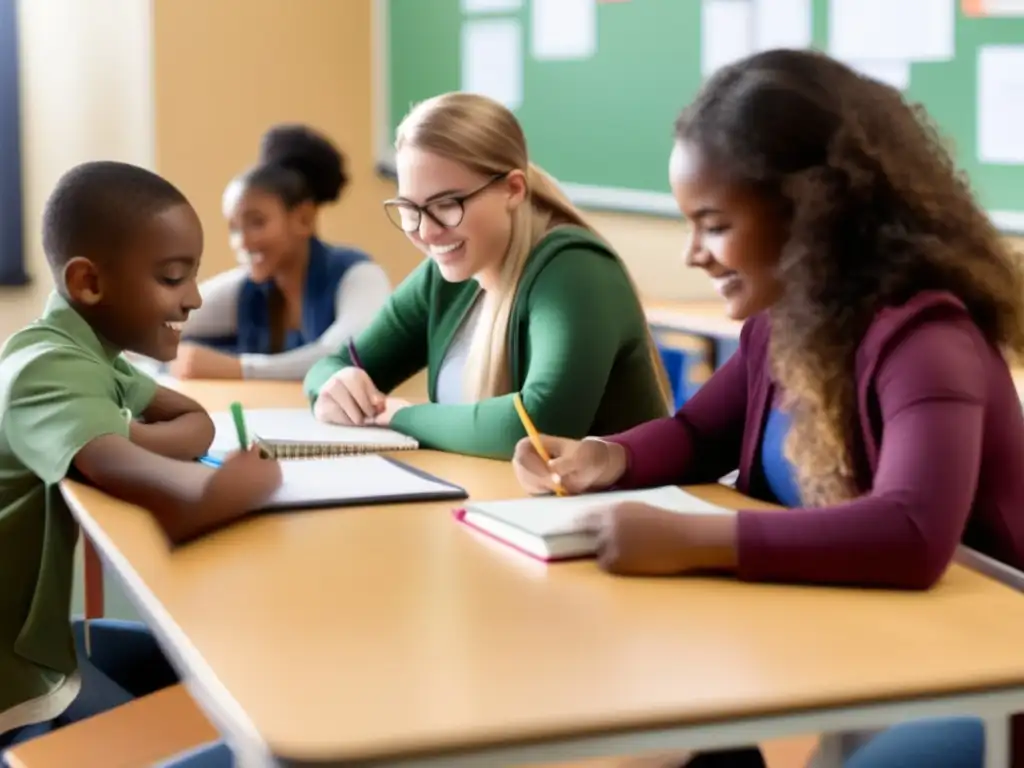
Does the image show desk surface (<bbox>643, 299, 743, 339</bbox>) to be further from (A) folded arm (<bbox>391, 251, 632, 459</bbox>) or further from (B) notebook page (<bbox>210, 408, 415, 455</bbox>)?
(B) notebook page (<bbox>210, 408, 415, 455</bbox>)

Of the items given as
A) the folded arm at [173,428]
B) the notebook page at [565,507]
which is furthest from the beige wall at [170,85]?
the notebook page at [565,507]

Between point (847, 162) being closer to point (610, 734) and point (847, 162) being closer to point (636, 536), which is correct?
point (636, 536)

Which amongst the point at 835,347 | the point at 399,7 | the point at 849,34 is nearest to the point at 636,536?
→ the point at 835,347

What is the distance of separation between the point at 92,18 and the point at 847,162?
3308 millimetres

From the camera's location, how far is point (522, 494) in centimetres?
156

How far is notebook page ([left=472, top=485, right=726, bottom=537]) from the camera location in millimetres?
1277

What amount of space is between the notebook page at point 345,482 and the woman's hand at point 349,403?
31 cm

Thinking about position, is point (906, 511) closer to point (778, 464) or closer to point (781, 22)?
point (778, 464)

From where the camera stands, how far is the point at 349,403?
2.06 m

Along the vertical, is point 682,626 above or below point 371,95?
below

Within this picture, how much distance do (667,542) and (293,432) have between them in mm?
866

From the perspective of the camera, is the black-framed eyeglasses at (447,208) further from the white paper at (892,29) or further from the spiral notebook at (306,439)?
the white paper at (892,29)

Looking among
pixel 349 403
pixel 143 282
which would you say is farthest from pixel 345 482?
pixel 349 403

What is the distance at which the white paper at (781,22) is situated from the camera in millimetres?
2881
